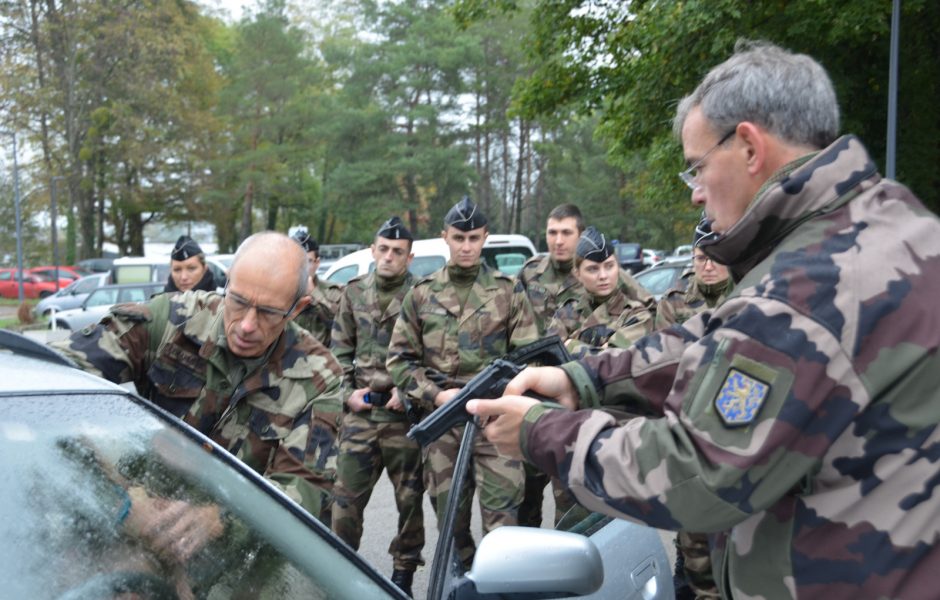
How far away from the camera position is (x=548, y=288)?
657cm

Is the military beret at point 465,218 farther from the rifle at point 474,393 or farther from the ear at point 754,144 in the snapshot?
the ear at point 754,144

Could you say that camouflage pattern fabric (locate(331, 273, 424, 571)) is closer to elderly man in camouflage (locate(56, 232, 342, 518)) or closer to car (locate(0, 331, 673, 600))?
elderly man in camouflage (locate(56, 232, 342, 518))

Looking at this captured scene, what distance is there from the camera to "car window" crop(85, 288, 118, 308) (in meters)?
19.3

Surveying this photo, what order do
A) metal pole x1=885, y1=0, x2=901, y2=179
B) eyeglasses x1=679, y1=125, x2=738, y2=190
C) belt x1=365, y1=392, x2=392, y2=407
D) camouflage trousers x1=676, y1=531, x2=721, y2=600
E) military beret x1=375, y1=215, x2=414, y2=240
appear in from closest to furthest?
eyeglasses x1=679, y1=125, x2=738, y2=190, camouflage trousers x1=676, y1=531, x2=721, y2=600, belt x1=365, y1=392, x2=392, y2=407, military beret x1=375, y1=215, x2=414, y2=240, metal pole x1=885, y1=0, x2=901, y2=179

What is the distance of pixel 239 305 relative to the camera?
8.98 ft

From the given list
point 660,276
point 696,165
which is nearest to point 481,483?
point 696,165

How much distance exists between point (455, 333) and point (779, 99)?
11.4ft

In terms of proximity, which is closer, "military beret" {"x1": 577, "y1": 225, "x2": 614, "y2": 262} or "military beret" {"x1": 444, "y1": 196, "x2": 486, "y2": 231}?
"military beret" {"x1": 444, "y1": 196, "x2": 486, "y2": 231}

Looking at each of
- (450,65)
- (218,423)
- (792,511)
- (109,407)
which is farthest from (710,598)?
(450,65)

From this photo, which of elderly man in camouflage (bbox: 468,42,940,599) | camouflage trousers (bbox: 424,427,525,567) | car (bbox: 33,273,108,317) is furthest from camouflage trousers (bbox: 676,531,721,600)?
car (bbox: 33,273,108,317)

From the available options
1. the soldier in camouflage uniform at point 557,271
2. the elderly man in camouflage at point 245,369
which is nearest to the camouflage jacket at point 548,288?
the soldier in camouflage uniform at point 557,271

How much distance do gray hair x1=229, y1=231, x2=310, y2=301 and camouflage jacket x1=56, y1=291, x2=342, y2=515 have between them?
24cm

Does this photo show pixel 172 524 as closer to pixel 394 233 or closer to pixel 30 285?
pixel 394 233

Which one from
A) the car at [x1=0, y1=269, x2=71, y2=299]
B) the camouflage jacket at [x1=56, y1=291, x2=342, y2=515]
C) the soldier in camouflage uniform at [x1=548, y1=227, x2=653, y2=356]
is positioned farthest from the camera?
the car at [x1=0, y1=269, x2=71, y2=299]
